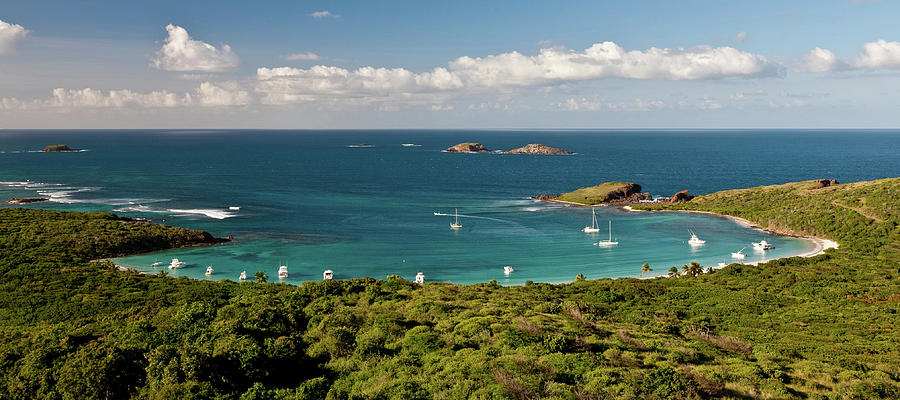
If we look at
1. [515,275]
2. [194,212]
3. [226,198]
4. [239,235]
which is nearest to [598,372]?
[515,275]

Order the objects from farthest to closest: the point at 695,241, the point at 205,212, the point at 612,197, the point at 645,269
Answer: the point at 612,197 → the point at 205,212 → the point at 695,241 → the point at 645,269

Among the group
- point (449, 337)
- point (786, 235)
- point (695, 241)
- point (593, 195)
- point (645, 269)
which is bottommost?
point (645, 269)

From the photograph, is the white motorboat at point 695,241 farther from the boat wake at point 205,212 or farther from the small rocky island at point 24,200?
the small rocky island at point 24,200

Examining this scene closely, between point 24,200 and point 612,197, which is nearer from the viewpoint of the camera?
point 24,200

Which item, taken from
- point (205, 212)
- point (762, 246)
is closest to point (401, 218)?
point (205, 212)

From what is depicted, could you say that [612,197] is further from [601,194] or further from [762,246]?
[762,246]

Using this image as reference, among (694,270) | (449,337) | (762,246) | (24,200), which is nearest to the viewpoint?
(449,337)

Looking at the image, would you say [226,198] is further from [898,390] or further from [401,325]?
[898,390]

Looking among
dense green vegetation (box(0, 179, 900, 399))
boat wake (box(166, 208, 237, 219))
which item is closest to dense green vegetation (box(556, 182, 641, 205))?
dense green vegetation (box(0, 179, 900, 399))
